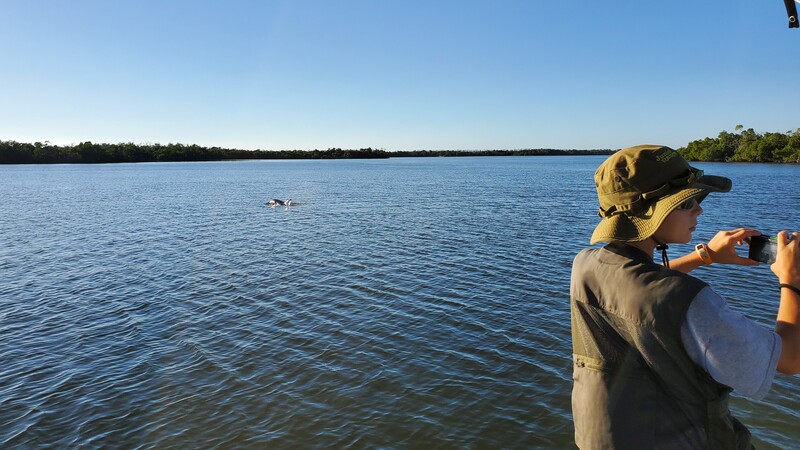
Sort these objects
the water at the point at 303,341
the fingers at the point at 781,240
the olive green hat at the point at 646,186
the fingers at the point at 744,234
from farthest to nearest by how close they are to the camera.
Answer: the water at the point at 303,341, the fingers at the point at 744,234, the olive green hat at the point at 646,186, the fingers at the point at 781,240

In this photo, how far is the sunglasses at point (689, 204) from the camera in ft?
8.74

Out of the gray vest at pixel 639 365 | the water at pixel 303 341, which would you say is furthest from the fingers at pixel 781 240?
the water at pixel 303 341

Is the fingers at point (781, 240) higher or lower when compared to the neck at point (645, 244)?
higher

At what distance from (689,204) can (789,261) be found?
0.51 metres

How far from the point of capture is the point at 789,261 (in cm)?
250

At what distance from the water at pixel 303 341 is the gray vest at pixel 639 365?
5777 mm

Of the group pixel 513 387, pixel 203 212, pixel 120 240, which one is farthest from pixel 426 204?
pixel 513 387

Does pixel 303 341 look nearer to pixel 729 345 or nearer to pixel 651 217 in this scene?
pixel 651 217

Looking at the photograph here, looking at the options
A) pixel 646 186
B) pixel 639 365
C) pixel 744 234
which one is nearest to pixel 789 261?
pixel 744 234

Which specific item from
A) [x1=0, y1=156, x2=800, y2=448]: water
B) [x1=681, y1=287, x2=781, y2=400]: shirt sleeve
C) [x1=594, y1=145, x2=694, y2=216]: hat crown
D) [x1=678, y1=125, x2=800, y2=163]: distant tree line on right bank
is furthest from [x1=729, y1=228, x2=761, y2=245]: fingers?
[x1=678, y1=125, x2=800, y2=163]: distant tree line on right bank

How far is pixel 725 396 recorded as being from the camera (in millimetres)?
2604

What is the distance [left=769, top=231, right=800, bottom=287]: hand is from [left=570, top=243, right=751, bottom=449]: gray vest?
56 cm

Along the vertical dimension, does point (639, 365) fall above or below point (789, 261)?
below

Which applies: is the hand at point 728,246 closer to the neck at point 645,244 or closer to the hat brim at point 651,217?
the hat brim at point 651,217
